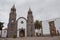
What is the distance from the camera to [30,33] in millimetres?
29500

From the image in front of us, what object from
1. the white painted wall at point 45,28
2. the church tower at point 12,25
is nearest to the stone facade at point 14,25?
the church tower at point 12,25

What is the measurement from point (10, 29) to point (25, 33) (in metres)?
4.66

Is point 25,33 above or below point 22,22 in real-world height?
below

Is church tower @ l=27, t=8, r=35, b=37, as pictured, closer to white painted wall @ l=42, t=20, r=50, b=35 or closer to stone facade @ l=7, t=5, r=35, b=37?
stone facade @ l=7, t=5, r=35, b=37

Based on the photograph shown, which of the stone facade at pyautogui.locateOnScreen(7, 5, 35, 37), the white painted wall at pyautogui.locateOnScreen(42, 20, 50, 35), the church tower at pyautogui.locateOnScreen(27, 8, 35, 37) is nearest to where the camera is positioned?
the white painted wall at pyautogui.locateOnScreen(42, 20, 50, 35)

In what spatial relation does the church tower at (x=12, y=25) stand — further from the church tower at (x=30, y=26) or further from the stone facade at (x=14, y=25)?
the church tower at (x=30, y=26)

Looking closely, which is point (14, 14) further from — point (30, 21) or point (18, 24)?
point (30, 21)

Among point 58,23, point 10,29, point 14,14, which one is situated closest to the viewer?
point 58,23

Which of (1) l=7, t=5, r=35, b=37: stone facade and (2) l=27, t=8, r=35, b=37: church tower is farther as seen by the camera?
(2) l=27, t=8, r=35, b=37: church tower

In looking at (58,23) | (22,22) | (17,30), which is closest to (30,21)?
(22,22)

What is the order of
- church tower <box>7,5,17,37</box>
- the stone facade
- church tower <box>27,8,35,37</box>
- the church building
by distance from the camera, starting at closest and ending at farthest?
the church building, church tower <box>7,5,17,37</box>, the stone facade, church tower <box>27,8,35,37</box>

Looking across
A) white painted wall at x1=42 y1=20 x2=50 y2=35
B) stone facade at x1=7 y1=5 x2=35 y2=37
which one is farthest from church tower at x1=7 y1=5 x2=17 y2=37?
white painted wall at x1=42 y1=20 x2=50 y2=35

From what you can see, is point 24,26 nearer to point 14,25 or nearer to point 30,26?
point 30,26

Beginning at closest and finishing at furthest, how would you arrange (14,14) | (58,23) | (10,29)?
(58,23) < (10,29) < (14,14)
